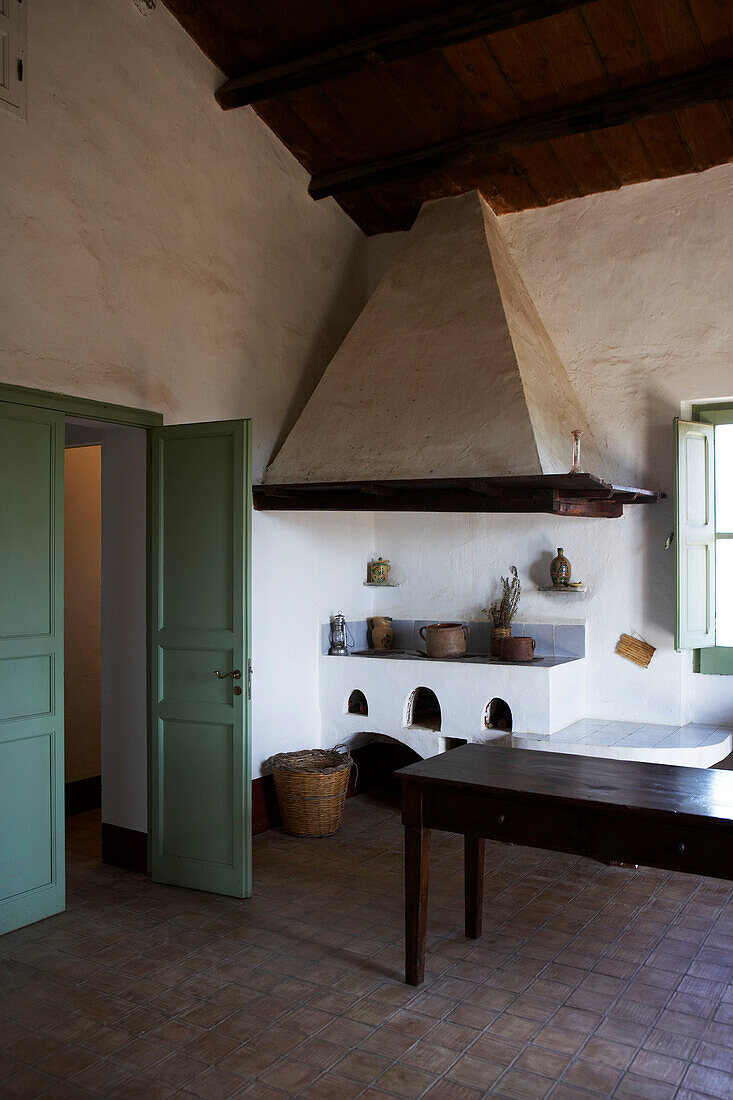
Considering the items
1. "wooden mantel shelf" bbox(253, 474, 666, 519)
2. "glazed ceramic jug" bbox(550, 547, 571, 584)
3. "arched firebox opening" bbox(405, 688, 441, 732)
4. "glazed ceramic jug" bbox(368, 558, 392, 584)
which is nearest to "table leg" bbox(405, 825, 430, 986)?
"wooden mantel shelf" bbox(253, 474, 666, 519)

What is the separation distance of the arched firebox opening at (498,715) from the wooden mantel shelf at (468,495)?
1.38 meters

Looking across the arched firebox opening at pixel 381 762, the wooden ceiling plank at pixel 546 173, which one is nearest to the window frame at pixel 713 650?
the wooden ceiling plank at pixel 546 173

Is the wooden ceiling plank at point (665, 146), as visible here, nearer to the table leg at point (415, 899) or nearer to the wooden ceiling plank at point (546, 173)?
the wooden ceiling plank at point (546, 173)

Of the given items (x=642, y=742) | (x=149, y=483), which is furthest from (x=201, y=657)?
(x=642, y=742)

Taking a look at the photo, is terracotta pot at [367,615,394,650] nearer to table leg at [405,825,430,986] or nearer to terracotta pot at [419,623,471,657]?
terracotta pot at [419,623,471,657]

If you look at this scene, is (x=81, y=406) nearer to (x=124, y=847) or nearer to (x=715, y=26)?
(x=124, y=847)

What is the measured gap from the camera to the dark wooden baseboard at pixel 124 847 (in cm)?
479

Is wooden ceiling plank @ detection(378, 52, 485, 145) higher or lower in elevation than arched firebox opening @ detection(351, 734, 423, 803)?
higher

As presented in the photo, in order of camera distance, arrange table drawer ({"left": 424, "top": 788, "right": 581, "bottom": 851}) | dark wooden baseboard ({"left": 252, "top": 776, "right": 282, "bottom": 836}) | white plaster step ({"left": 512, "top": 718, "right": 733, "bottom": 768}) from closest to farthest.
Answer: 1. table drawer ({"left": 424, "top": 788, "right": 581, "bottom": 851})
2. white plaster step ({"left": 512, "top": 718, "right": 733, "bottom": 768})
3. dark wooden baseboard ({"left": 252, "top": 776, "right": 282, "bottom": 836})

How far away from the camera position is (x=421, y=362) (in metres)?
5.39

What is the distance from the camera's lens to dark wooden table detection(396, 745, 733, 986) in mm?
2939

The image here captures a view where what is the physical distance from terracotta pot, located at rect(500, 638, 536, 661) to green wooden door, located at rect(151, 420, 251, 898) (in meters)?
2.06

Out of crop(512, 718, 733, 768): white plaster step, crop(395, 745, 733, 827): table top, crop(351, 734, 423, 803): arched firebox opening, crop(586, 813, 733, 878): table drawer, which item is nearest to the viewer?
crop(586, 813, 733, 878): table drawer

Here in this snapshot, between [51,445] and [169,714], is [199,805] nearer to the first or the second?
[169,714]
